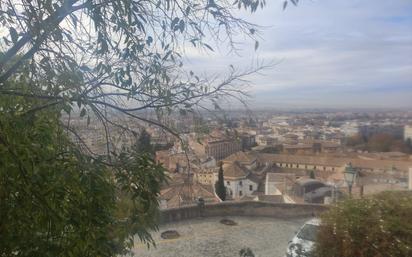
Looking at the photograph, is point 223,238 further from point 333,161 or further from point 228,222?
point 333,161

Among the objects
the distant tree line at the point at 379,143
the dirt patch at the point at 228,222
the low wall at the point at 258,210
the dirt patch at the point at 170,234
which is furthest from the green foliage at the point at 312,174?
the dirt patch at the point at 170,234

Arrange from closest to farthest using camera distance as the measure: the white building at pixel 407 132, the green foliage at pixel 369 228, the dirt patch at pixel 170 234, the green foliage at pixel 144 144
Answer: the green foliage at pixel 144 144, the green foliage at pixel 369 228, the dirt patch at pixel 170 234, the white building at pixel 407 132

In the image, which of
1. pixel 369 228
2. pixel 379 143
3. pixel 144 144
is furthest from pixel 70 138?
pixel 379 143

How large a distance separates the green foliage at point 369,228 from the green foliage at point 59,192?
3.86 meters

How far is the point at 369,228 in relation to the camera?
5.13 metres

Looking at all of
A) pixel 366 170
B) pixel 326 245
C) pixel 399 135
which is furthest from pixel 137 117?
pixel 366 170

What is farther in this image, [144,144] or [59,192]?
[144,144]

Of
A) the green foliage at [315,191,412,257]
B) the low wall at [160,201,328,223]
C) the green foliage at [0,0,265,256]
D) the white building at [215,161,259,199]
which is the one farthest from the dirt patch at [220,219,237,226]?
the green foliage at [0,0,265,256]

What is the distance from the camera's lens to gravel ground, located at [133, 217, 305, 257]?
820 cm

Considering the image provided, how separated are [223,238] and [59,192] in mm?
7706

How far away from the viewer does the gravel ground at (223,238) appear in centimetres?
820

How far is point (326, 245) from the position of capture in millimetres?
5527

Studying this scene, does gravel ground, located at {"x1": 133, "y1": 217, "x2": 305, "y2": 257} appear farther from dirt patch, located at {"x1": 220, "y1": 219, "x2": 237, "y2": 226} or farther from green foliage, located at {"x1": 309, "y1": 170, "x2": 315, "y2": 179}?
green foliage, located at {"x1": 309, "y1": 170, "x2": 315, "y2": 179}

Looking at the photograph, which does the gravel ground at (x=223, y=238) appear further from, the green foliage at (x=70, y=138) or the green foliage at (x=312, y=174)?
the green foliage at (x=312, y=174)
